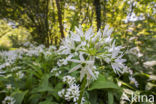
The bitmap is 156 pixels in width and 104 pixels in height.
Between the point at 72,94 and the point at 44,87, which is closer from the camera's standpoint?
the point at 72,94

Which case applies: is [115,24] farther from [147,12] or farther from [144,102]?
[144,102]

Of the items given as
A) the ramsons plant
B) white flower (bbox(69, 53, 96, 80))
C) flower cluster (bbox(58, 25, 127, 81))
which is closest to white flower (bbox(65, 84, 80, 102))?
the ramsons plant

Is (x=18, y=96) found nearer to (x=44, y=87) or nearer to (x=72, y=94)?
(x=44, y=87)

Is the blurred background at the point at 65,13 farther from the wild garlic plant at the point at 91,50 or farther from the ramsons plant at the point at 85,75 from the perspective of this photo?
the wild garlic plant at the point at 91,50

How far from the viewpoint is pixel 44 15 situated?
3.64 metres

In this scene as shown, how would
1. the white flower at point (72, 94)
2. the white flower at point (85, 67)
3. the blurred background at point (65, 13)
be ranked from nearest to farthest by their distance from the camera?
the white flower at point (85, 67), the white flower at point (72, 94), the blurred background at point (65, 13)

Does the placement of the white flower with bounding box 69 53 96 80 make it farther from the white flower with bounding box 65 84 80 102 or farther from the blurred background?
the blurred background

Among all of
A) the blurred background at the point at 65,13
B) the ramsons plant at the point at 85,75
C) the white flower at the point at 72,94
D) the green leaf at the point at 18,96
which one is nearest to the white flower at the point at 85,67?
the ramsons plant at the point at 85,75

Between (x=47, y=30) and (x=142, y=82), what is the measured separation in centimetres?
296

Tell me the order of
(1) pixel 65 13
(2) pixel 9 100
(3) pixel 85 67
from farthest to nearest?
(1) pixel 65 13 → (2) pixel 9 100 → (3) pixel 85 67

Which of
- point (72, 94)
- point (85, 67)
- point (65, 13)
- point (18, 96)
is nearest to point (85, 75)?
point (85, 67)

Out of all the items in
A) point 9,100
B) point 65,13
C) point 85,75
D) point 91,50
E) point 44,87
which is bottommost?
point 9,100

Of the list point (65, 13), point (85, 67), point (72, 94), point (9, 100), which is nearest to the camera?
point (85, 67)

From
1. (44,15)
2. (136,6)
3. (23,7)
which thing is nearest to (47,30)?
(44,15)
